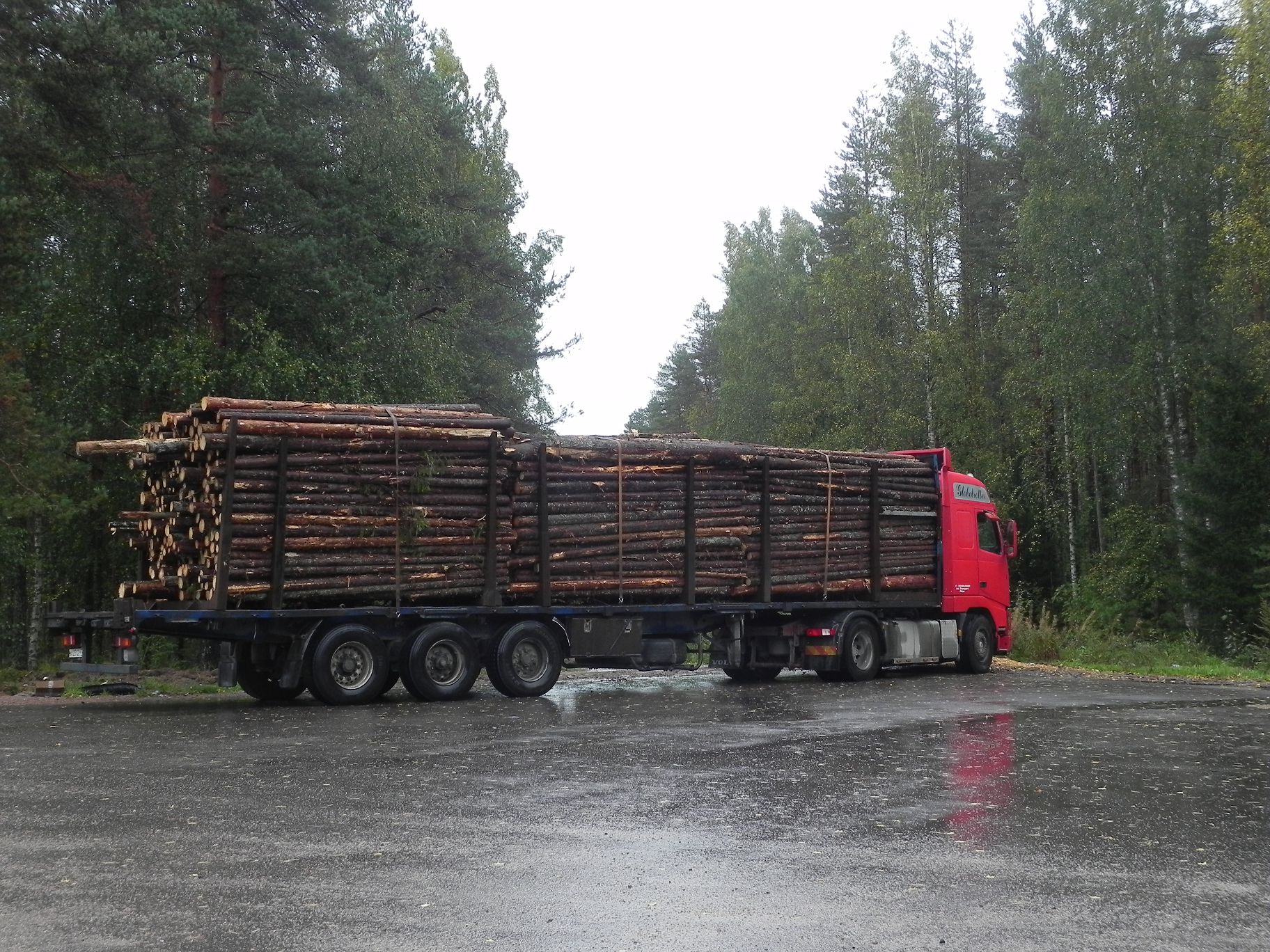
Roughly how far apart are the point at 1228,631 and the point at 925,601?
407 inches

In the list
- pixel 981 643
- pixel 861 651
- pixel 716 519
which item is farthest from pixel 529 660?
pixel 981 643

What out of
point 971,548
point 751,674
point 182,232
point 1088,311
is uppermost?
point 1088,311

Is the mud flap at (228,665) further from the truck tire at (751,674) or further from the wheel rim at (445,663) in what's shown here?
the truck tire at (751,674)

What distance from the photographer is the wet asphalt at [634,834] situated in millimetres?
5715

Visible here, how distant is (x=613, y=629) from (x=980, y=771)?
341 inches

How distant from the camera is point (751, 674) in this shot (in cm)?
2206

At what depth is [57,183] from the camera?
2130 centimetres

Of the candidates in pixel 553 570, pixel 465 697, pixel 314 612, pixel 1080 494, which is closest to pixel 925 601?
pixel 553 570

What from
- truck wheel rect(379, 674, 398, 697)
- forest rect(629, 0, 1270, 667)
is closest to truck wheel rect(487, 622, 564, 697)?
truck wheel rect(379, 674, 398, 697)

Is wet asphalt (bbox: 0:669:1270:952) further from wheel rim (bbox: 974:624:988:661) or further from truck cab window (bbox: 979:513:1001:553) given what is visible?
truck cab window (bbox: 979:513:1001:553)

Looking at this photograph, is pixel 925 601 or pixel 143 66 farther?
pixel 925 601

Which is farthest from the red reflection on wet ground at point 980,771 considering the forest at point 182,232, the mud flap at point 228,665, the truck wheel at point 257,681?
the forest at point 182,232

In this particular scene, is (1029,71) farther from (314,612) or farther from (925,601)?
(314,612)

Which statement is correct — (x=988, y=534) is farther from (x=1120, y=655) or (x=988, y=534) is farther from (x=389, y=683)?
(x=389, y=683)
